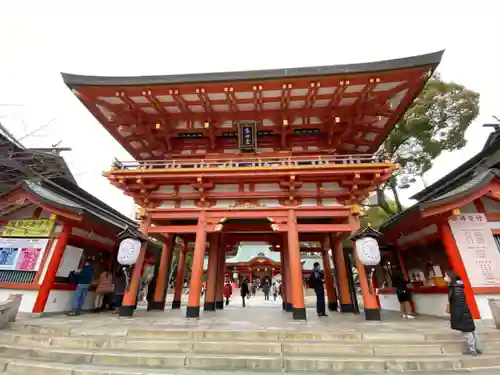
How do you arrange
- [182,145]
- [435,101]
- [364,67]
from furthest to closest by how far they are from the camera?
[435,101], [182,145], [364,67]

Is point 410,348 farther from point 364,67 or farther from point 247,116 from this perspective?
point 247,116

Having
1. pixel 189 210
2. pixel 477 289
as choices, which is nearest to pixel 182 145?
pixel 189 210

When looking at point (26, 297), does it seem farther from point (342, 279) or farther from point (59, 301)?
point (342, 279)

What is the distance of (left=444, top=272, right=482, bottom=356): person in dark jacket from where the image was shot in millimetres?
5043

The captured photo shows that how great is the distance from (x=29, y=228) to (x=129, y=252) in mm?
3931

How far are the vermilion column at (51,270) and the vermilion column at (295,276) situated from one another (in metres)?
7.86

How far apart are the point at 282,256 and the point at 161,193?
22.2ft

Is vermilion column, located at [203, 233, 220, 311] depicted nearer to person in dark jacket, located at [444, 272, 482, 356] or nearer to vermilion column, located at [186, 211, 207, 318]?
vermilion column, located at [186, 211, 207, 318]

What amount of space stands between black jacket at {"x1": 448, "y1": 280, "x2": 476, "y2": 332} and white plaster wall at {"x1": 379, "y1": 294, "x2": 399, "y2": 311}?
295 inches

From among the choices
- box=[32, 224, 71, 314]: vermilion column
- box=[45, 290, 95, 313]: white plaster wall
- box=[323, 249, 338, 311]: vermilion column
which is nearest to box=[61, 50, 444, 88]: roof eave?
box=[32, 224, 71, 314]: vermilion column

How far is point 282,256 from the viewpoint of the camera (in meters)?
13.1

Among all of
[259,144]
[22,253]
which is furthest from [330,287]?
[22,253]

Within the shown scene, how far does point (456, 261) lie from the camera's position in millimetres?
7895

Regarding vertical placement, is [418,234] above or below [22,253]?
above
